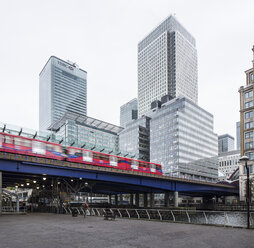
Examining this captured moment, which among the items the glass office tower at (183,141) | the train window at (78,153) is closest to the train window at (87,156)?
the train window at (78,153)

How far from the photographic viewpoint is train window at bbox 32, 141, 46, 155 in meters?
41.6

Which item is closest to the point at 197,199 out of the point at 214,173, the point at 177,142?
the point at 214,173

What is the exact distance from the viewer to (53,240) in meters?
14.3

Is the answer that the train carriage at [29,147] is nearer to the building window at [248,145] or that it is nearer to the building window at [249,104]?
the building window at [248,145]

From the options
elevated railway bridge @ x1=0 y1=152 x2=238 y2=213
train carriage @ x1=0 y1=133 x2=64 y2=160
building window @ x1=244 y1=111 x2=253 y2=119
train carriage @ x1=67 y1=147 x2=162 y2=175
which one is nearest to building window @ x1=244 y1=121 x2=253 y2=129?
building window @ x1=244 y1=111 x2=253 y2=119

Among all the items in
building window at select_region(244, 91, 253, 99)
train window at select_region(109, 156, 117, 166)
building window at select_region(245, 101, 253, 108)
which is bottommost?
train window at select_region(109, 156, 117, 166)

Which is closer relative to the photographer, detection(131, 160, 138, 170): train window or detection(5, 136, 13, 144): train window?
detection(5, 136, 13, 144): train window

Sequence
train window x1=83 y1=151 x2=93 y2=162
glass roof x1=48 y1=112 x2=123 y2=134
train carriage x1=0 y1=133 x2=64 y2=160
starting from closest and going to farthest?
1. train carriage x1=0 y1=133 x2=64 y2=160
2. train window x1=83 y1=151 x2=93 y2=162
3. glass roof x1=48 y1=112 x2=123 y2=134

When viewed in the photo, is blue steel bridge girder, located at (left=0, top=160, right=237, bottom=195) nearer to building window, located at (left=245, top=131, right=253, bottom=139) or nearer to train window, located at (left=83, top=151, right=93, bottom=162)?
train window, located at (left=83, top=151, right=93, bottom=162)

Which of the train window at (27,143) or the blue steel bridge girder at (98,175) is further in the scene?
the train window at (27,143)

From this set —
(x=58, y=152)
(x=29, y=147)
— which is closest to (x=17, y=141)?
(x=29, y=147)

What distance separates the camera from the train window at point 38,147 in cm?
4159

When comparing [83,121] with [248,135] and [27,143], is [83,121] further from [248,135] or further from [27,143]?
[27,143]

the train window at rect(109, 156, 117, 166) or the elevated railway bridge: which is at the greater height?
the train window at rect(109, 156, 117, 166)
